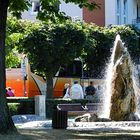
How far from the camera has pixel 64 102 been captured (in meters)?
30.9

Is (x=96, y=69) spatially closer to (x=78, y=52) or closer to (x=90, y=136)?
(x=78, y=52)

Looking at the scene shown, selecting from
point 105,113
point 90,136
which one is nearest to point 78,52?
point 105,113

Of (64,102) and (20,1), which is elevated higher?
(20,1)

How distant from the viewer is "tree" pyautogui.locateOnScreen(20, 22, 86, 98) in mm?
37344

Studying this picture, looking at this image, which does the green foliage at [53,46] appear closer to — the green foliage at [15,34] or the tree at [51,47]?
the tree at [51,47]

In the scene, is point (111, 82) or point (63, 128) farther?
point (111, 82)

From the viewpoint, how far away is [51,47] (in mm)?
37219

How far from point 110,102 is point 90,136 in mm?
6696

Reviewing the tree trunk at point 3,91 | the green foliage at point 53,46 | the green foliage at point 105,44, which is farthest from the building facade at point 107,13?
the tree trunk at point 3,91

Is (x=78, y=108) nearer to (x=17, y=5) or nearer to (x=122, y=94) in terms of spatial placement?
(x=122, y=94)

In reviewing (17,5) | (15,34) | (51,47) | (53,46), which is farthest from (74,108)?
(17,5)

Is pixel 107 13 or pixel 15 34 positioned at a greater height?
pixel 107 13

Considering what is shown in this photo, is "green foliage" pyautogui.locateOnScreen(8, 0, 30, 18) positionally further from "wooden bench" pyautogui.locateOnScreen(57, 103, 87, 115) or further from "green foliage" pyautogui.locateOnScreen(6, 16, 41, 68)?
"green foliage" pyautogui.locateOnScreen(6, 16, 41, 68)

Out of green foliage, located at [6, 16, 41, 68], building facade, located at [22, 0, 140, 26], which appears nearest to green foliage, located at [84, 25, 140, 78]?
building facade, located at [22, 0, 140, 26]
